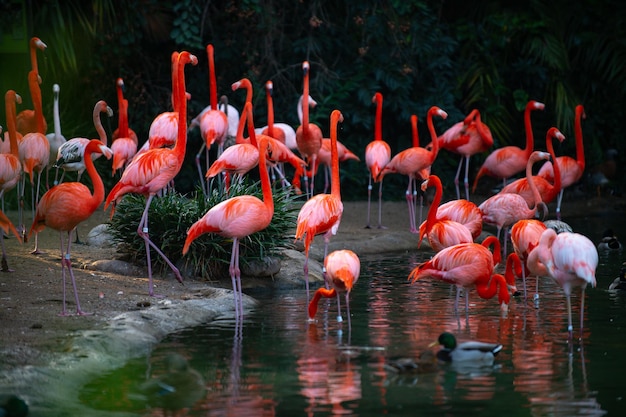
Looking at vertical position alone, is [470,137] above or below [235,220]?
above

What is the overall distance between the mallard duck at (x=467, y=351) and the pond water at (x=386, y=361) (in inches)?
2.8

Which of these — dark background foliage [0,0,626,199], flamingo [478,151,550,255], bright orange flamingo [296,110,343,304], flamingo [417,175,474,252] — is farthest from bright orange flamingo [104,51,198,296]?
dark background foliage [0,0,626,199]

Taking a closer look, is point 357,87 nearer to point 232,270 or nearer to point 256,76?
point 256,76

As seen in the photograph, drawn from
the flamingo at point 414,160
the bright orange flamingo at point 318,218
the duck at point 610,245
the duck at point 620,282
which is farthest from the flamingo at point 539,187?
the bright orange flamingo at point 318,218

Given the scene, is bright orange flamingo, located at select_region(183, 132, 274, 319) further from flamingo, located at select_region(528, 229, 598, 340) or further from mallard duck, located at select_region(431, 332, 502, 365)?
flamingo, located at select_region(528, 229, 598, 340)

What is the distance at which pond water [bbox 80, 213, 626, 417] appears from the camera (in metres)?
4.43

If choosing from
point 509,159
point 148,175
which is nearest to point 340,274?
point 148,175

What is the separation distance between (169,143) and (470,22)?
672 centimetres

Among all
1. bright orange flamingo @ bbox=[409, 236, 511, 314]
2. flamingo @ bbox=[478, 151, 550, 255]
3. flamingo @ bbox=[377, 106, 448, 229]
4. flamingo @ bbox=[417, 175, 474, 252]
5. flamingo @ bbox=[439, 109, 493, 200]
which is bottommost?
bright orange flamingo @ bbox=[409, 236, 511, 314]

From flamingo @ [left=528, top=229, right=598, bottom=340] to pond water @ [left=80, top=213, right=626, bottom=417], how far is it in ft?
1.13

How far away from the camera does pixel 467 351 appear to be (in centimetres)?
514

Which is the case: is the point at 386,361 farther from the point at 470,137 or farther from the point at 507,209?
the point at 470,137

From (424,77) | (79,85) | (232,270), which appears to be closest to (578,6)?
(424,77)

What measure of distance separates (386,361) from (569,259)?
128cm
